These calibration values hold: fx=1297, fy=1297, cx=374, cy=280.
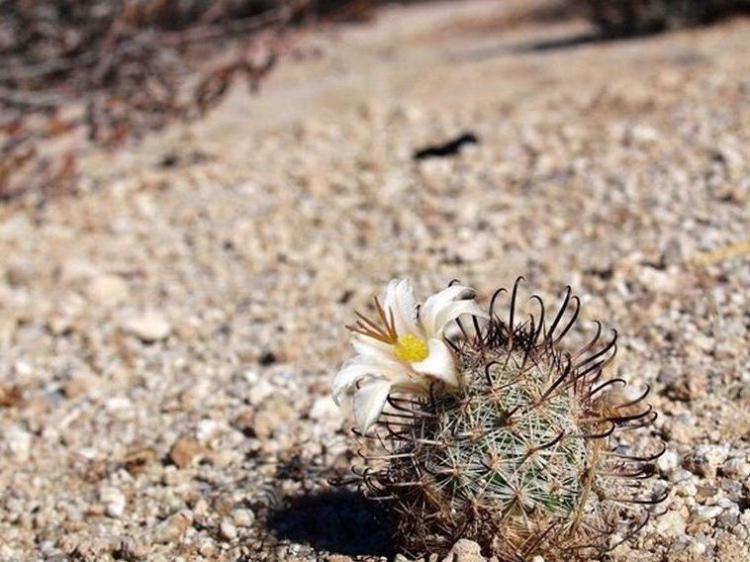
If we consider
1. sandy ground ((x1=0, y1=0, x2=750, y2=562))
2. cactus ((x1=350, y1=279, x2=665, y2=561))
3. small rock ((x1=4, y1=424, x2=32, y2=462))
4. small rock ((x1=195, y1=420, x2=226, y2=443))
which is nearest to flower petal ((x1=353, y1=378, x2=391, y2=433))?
cactus ((x1=350, y1=279, x2=665, y2=561))

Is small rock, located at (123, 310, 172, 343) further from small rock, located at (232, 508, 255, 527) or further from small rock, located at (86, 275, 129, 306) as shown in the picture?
small rock, located at (232, 508, 255, 527)

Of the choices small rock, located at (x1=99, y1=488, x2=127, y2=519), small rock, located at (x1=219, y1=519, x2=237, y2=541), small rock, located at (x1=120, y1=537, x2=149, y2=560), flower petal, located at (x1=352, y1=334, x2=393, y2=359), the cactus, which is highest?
flower petal, located at (x1=352, y1=334, x2=393, y2=359)

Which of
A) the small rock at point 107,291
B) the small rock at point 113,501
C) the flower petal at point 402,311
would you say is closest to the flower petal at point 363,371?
the flower petal at point 402,311

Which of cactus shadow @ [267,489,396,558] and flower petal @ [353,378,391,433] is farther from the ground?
flower petal @ [353,378,391,433]

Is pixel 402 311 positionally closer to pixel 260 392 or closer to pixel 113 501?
pixel 113 501

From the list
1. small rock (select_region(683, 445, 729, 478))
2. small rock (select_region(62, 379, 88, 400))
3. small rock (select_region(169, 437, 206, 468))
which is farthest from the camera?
small rock (select_region(62, 379, 88, 400))

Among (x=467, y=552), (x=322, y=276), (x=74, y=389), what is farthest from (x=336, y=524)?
(x=322, y=276)

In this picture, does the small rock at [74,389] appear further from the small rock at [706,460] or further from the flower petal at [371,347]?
the small rock at [706,460]
